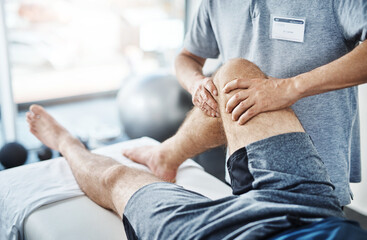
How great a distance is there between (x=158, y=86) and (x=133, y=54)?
73.6 inches

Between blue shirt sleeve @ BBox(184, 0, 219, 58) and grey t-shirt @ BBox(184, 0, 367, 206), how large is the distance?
0.05 metres

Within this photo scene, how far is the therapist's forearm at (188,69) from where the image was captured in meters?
1.48

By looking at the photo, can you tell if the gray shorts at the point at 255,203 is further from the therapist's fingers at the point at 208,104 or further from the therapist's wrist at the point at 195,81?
the therapist's wrist at the point at 195,81

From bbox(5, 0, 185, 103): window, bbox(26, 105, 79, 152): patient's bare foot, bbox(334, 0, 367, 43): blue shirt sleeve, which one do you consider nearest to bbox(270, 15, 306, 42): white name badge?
bbox(334, 0, 367, 43): blue shirt sleeve

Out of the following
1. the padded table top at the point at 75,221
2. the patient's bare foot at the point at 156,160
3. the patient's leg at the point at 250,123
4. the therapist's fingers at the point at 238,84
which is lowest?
the padded table top at the point at 75,221

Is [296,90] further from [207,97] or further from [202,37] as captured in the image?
[202,37]

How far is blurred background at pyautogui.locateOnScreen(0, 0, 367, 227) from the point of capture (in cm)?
239

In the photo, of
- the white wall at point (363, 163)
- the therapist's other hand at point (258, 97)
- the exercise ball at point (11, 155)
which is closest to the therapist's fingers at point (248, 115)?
the therapist's other hand at point (258, 97)

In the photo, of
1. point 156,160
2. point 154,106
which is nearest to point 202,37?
point 156,160

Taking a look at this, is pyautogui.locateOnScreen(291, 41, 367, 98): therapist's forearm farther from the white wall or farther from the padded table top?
the white wall

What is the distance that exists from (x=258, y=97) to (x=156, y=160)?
1.97 ft

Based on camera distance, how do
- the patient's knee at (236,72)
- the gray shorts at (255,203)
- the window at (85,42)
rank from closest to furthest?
the gray shorts at (255,203) → the patient's knee at (236,72) → the window at (85,42)

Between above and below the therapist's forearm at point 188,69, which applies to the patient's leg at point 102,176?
below

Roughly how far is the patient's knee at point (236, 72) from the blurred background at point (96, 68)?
1.14m
